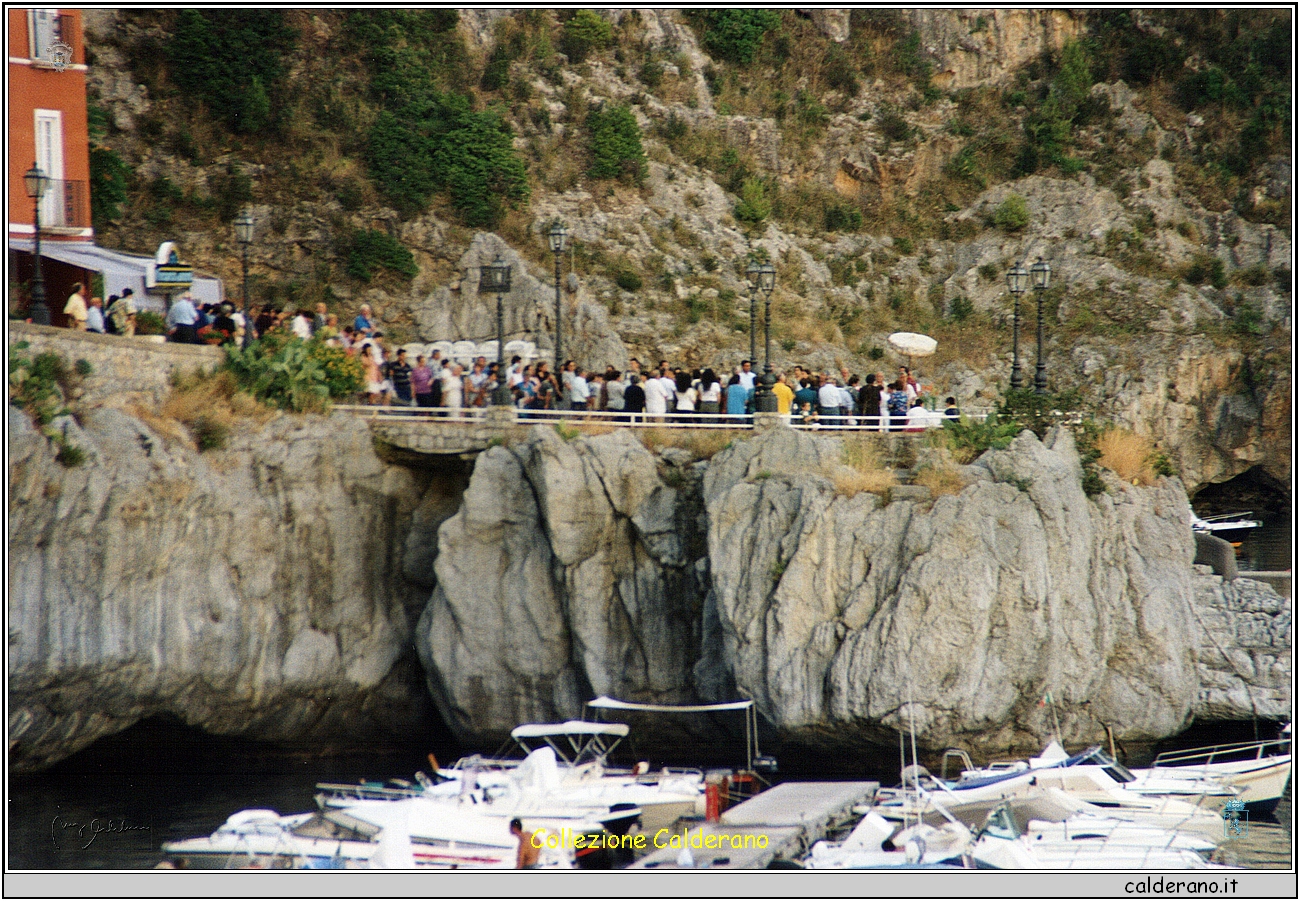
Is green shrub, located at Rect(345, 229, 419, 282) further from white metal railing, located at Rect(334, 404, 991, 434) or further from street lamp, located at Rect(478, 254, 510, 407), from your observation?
white metal railing, located at Rect(334, 404, 991, 434)

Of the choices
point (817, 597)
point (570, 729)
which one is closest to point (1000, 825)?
point (817, 597)

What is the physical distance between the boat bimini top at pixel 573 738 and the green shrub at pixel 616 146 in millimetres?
24446

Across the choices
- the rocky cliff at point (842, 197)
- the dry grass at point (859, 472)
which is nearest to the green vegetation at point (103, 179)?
the rocky cliff at point (842, 197)

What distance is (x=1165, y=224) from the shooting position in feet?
159

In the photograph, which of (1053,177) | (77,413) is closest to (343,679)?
(77,413)

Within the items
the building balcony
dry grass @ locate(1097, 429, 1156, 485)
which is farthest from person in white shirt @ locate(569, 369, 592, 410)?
the building balcony

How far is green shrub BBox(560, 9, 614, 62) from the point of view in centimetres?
4822

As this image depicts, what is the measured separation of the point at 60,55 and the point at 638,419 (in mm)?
12844

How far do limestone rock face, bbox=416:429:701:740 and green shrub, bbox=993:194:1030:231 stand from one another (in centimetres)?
2664
